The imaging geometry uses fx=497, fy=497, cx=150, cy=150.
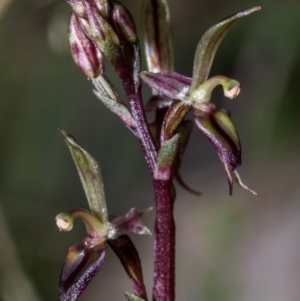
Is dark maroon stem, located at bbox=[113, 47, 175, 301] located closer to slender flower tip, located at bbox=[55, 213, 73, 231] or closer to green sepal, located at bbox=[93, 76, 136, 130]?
green sepal, located at bbox=[93, 76, 136, 130]

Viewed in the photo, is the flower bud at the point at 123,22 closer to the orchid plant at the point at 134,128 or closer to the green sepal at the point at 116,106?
the orchid plant at the point at 134,128

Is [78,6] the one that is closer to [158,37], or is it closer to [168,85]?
[168,85]

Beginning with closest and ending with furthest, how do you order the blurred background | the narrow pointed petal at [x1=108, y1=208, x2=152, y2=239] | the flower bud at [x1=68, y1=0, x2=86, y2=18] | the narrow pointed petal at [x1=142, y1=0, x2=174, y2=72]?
the flower bud at [x1=68, y1=0, x2=86, y2=18] → the narrow pointed petal at [x1=108, y1=208, x2=152, y2=239] → the narrow pointed petal at [x1=142, y1=0, x2=174, y2=72] → the blurred background

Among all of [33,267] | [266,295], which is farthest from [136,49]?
[266,295]

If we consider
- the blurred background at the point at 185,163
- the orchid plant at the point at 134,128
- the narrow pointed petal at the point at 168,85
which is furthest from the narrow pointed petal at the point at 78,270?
the blurred background at the point at 185,163

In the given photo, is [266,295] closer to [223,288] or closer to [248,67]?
[223,288]

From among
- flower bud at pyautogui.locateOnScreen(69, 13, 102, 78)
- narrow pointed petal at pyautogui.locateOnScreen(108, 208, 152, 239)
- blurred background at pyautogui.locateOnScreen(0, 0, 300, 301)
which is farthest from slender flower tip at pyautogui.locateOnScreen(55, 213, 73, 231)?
blurred background at pyautogui.locateOnScreen(0, 0, 300, 301)
